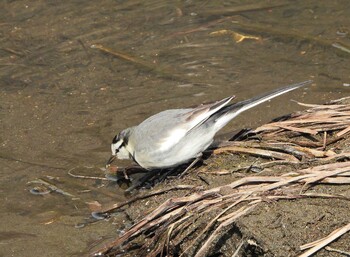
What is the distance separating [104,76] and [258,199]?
15.5ft

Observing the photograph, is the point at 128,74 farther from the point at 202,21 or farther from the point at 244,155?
the point at 244,155

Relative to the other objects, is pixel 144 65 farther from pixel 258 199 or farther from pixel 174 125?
pixel 258 199

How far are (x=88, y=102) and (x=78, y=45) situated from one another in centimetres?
176

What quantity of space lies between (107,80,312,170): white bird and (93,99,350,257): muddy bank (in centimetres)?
20

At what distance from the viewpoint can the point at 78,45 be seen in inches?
429

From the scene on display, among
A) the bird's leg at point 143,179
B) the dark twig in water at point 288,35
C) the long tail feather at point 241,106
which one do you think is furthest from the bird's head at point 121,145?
the dark twig in water at point 288,35

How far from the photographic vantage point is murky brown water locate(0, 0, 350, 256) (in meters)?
7.26

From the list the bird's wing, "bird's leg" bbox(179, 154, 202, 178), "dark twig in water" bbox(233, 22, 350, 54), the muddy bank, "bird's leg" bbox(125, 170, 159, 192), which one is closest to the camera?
the muddy bank

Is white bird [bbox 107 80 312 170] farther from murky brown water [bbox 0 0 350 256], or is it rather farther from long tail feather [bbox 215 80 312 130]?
murky brown water [bbox 0 0 350 256]

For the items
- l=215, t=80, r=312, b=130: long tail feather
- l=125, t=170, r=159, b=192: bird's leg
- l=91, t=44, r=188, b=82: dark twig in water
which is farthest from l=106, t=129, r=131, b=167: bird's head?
l=91, t=44, r=188, b=82: dark twig in water

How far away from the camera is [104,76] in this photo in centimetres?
1009

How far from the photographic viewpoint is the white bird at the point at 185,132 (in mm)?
6684

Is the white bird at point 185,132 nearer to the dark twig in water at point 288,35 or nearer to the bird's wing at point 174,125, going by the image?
the bird's wing at point 174,125

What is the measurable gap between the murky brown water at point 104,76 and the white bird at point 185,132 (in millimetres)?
716
